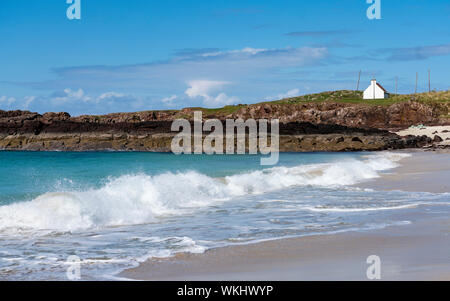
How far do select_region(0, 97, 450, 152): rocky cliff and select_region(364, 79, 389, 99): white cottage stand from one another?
14677 millimetres

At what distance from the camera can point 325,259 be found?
19.9 ft

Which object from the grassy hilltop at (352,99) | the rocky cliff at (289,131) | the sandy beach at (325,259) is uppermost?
the grassy hilltop at (352,99)

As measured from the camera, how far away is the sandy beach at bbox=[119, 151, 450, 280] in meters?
5.34

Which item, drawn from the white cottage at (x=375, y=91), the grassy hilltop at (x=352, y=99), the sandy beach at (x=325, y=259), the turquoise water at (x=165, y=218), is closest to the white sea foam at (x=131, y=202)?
the turquoise water at (x=165, y=218)

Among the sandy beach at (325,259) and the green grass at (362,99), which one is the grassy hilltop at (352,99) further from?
the sandy beach at (325,259)

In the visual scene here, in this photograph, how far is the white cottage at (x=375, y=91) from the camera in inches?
3135

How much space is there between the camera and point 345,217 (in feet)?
30.2

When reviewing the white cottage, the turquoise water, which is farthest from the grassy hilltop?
the turquoise water

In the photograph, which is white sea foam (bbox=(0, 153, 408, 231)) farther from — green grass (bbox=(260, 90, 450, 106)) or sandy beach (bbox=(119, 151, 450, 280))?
green grass (bbox=(260, 90, 450, 106))

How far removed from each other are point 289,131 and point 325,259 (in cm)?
3954

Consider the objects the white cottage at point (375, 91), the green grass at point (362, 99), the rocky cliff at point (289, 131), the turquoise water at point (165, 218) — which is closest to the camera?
the turquoise water at point (165, 218)

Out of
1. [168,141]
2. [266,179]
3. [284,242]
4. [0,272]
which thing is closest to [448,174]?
[266,179]

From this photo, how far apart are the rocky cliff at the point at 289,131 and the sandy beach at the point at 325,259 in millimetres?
32913

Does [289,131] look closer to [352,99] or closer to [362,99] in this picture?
[362,99]
